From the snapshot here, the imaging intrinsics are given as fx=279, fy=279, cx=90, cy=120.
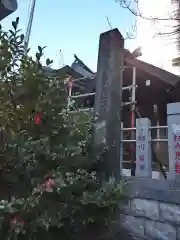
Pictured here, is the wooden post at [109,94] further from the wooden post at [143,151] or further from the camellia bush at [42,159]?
the camellia bush at [42,159]

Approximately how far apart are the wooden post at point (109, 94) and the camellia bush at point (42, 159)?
0.81 meters

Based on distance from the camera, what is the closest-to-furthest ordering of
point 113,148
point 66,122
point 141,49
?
point 66,122, point 113,148, point 141,49

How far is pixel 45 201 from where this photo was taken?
1.78m

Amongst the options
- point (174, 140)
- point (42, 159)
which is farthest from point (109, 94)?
point (42, 159)

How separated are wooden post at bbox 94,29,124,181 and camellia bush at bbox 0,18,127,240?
0.81m

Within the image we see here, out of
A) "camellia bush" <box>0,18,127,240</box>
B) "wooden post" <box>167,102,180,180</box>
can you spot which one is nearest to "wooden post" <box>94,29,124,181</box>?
"wooden post" <box>167,102,180,180</box>

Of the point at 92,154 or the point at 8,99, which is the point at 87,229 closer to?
the point at 92,154

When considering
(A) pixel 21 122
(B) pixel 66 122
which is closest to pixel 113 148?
(B) pixel 66 122

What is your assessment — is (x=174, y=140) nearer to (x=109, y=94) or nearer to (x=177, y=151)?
(x=177, y=151)

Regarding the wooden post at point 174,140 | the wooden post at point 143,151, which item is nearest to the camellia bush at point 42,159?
the wooden post at point 174,140

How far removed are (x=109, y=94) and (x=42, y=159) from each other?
58.7 inches

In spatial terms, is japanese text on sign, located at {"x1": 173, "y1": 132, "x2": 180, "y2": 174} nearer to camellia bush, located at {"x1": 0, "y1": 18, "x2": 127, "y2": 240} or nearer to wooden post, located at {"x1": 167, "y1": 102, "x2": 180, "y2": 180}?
wooden post, located at {"x1": 167, "y1": 102, "x2": 180, "y2": 180}

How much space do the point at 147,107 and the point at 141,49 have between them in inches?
79.1

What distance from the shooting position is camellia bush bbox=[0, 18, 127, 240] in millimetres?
1823
